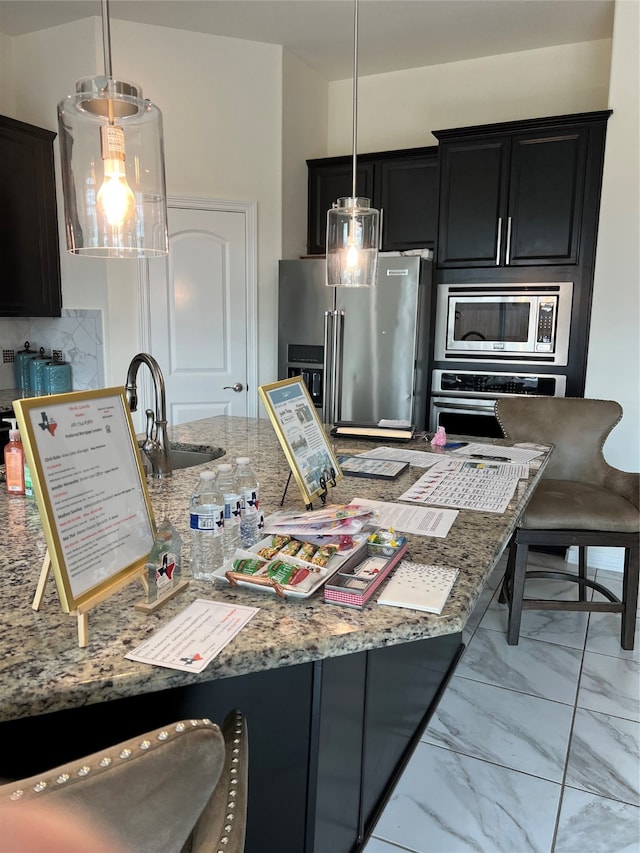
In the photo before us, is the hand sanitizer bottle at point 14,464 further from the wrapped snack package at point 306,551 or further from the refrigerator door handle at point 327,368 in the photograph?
the refrigerator door handle at point 327,368

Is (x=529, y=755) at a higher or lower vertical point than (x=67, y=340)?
lower

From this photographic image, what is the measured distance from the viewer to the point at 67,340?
3865mm

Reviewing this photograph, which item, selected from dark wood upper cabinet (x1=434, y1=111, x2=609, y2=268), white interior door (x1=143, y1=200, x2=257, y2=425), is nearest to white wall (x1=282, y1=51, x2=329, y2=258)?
white interior door (x1=143, y1=200, x2=257, y2=425)

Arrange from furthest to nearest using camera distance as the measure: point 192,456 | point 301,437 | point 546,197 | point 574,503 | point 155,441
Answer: point 546,197
point 574,503
point 192,456
point 155,441
point 301,437

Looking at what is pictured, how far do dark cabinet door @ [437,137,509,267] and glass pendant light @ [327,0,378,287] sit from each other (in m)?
1.59

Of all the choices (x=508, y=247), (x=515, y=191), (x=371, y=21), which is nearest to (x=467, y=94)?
(x=371, y=21)

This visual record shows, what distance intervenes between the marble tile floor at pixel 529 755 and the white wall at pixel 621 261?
1.24 metres

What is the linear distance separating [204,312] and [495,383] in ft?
6.25

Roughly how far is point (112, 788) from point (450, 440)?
82.1 inches

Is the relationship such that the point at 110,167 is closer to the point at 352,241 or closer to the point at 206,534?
the point at 206,534

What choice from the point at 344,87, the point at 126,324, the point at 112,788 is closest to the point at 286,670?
the point at 112,788

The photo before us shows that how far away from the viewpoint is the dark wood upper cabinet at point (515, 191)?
132 inches

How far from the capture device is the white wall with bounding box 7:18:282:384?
11.7 feet

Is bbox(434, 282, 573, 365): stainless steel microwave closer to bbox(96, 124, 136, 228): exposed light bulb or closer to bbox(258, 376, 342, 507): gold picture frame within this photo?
bbox(258, 376, 342, 507): gold picture frame
